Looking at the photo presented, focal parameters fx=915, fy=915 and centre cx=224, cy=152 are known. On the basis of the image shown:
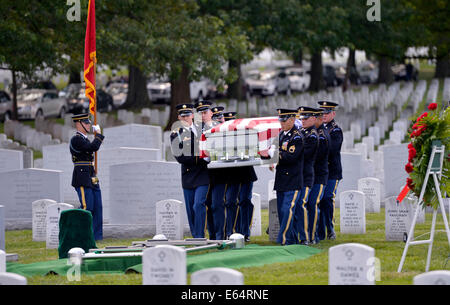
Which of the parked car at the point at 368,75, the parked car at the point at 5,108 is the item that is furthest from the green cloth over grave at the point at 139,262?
the parked car at the point at 368,75

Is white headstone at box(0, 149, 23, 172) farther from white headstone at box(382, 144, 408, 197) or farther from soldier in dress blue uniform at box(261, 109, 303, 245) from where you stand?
soldier in dress blue uniform at box(261, 109, 303, 245)

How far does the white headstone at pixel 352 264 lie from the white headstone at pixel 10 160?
427 inches

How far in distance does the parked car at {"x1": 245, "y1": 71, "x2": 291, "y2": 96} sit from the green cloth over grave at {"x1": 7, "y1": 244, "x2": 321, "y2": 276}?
37.7 m

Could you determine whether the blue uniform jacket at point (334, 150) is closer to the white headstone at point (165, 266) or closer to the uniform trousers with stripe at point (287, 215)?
the uniform trousers with stripe at point (287, 215)

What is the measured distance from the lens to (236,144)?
11547mm

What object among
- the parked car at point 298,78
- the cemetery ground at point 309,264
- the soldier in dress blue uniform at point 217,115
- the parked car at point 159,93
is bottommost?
the cemetery ground at point 309,264

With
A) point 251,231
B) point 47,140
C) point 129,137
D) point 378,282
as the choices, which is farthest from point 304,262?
point 47,140

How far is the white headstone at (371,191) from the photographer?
16.0 metres

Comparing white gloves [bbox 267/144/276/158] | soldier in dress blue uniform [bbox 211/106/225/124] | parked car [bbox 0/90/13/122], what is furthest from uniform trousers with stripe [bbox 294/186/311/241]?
parked car [bbox 0/90/13/122]

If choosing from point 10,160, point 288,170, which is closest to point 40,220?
point 10,160

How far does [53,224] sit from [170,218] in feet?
5.46

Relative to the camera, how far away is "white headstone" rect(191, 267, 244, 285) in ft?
22.6
